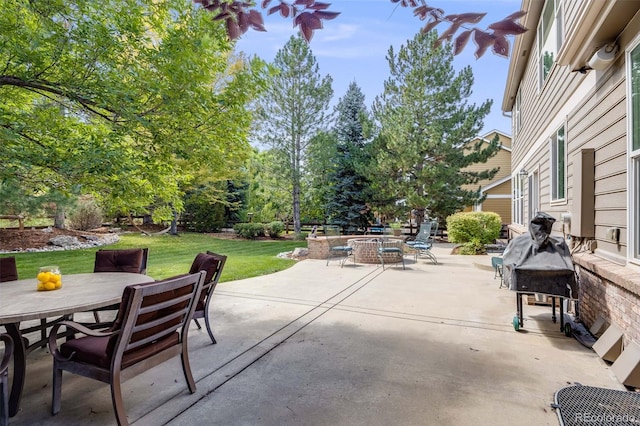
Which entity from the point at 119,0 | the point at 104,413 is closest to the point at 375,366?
the point at 104,413

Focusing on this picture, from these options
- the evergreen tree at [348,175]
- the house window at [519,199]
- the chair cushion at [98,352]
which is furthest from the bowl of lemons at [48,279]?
the evergreen tree at [348,175]

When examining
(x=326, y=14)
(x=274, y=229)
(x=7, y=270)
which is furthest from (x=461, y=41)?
(x=274, y=229)

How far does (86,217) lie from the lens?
15578 mm

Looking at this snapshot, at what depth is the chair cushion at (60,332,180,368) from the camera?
2.17m

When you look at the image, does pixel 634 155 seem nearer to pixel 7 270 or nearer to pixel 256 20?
pixel 256 20

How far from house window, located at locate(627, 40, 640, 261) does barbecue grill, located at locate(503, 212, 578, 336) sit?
69cm

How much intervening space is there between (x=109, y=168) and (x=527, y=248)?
16.1 ft

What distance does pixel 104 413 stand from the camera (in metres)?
2.32

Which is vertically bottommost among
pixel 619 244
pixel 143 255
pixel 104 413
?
pixel 104 413

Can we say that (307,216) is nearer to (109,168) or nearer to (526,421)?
(109,168)

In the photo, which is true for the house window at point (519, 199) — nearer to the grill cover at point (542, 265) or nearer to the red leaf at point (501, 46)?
the grill cover at point (542, 265)

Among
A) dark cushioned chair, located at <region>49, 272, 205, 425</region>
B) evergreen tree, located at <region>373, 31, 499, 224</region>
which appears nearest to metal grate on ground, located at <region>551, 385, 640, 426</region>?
dark cushioned chair, located at <region>49, 272, 205, 425</region>

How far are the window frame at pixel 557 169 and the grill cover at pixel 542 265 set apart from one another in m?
1.61

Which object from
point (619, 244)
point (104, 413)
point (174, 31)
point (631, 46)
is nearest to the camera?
point (104, 413)
